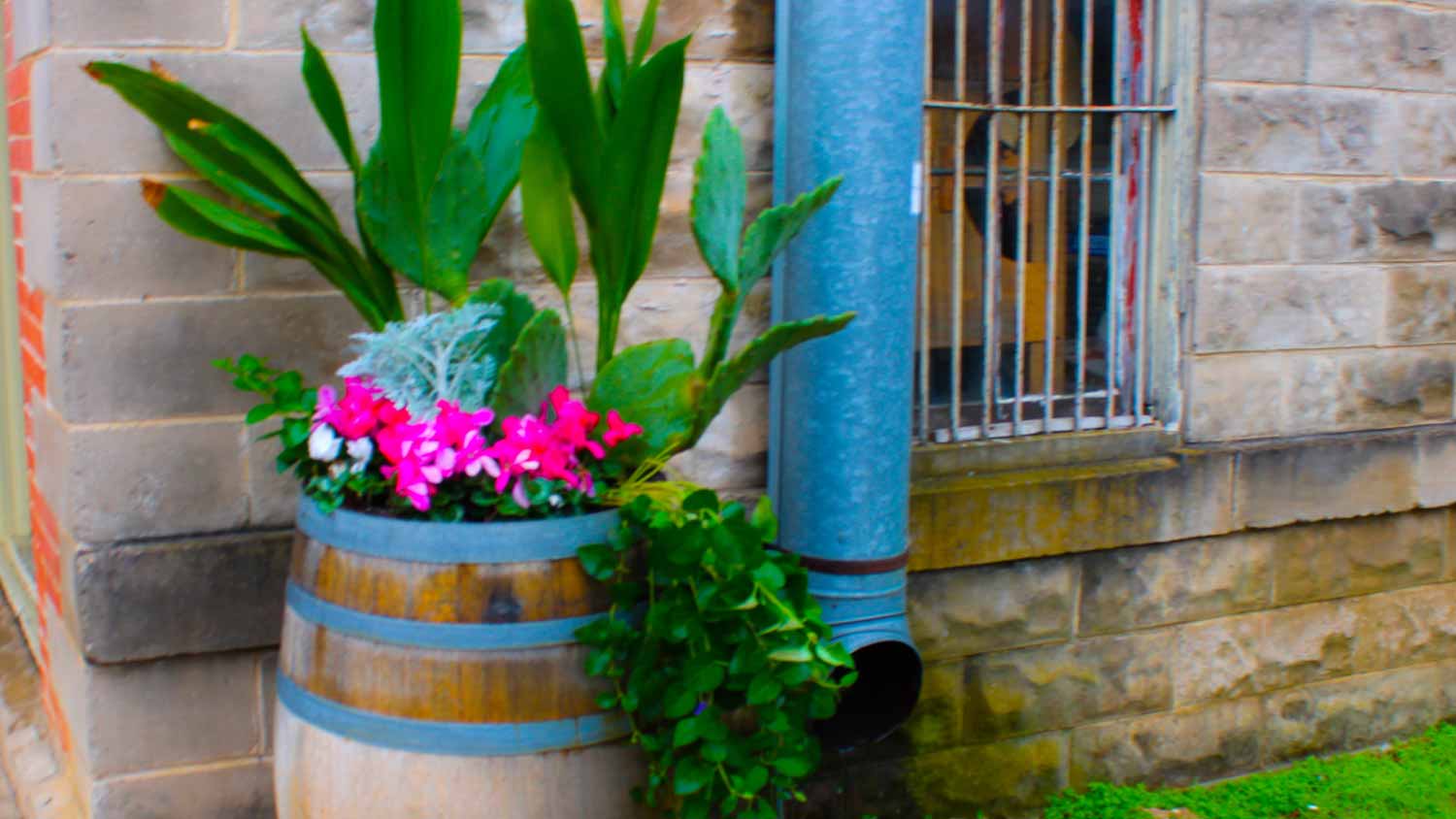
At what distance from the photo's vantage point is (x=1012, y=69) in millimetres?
3350

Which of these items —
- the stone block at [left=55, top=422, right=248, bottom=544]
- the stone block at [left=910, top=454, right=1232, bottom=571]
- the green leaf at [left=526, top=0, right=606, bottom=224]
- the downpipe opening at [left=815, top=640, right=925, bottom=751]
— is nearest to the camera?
the green leaf at [left=526, top=0, right=606, bottom=224]

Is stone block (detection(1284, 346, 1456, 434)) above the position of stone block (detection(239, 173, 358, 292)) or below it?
below

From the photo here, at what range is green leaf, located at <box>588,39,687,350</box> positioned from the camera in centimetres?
214

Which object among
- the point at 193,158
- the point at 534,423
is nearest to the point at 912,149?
the point at 534,423

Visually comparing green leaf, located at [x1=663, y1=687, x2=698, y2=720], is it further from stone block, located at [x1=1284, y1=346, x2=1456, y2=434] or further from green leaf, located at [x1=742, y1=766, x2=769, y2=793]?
stone block, located at [x1=1284, y1=346, x2=1456, y2=434]

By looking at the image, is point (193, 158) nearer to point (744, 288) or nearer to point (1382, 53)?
point (744, 288)

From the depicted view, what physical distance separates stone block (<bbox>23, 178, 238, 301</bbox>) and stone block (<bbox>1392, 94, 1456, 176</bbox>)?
290 centimetres

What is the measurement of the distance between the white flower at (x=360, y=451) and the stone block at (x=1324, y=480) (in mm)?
2308

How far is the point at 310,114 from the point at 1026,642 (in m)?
1.99

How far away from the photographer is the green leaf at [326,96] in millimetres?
2227

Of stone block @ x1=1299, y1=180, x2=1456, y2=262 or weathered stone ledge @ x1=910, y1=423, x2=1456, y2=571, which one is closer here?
weathered stone ledge @ x1=910, y1=423, x2=1456, y2=571

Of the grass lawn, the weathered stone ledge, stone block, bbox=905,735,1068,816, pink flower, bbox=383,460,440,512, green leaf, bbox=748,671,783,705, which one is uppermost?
pink flower, bbox=383,460,440,512

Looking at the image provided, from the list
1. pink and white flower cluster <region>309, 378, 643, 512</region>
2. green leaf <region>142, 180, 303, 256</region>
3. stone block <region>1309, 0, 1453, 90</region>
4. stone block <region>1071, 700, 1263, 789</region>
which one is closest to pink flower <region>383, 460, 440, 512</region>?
pink and white flower cluster <region>309, 378, 643, 512</region>

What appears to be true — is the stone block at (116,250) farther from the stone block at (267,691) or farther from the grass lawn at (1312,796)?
the grass lawn at (1312,796)
